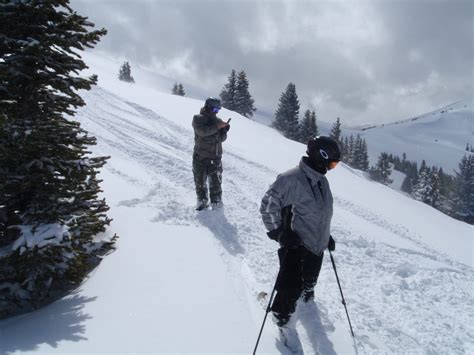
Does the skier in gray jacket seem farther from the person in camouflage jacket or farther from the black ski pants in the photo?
the person in camouflage jacket

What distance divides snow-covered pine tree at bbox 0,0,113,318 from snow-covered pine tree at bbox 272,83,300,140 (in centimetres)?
4952

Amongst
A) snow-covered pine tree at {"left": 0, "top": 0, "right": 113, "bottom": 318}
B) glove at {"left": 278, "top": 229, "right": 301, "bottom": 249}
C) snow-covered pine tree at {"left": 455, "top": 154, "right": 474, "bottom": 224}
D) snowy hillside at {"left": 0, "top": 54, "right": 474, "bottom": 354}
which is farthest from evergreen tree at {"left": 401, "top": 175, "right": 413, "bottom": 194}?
snow-covered pine tree at {"left": 0, "top": 0, "right": 113, "bottom": 318}

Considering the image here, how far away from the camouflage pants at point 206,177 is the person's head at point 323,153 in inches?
174

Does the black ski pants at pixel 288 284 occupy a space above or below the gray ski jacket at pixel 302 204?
below

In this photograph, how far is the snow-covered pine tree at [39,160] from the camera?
3939mm

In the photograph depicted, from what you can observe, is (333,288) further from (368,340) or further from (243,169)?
(243,169)

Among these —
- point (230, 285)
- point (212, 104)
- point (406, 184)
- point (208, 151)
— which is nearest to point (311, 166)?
point (230, 285)

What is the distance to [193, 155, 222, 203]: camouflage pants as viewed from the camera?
8.22 meters

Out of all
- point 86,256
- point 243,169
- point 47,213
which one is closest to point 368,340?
point 86,256

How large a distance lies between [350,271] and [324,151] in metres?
3.00

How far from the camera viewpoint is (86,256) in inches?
178

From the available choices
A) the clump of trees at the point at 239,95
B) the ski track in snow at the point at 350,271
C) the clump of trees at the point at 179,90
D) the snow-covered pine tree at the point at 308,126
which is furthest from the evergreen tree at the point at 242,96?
the ski track in snow at the point at 350,271

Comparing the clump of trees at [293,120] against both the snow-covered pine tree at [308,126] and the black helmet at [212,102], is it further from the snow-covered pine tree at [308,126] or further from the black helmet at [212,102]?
the black helmet at [212,102]

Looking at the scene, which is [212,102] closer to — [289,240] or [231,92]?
[289,240]
